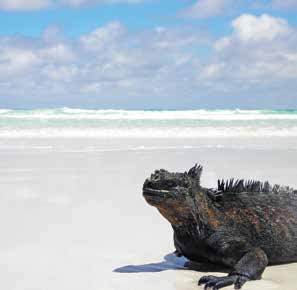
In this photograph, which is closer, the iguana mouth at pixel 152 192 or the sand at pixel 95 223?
the iguana mouth at pixel 152 192

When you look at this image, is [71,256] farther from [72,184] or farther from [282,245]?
[72,184]

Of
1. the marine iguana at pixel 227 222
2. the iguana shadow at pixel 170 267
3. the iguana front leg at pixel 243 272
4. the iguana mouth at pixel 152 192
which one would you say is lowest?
the iguana shadow at pixel 170 267

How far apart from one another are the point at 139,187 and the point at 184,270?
14.6 feet

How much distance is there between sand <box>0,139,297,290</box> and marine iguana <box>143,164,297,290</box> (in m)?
0.15

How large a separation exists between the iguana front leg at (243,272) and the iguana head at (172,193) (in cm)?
54

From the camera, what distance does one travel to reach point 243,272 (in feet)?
14.3

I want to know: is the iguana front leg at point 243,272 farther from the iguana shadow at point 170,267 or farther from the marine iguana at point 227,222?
the iguana shadow at point 170,267

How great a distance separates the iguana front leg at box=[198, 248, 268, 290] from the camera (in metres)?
4.24

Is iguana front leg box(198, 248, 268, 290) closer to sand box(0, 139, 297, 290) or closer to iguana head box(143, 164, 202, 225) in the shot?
sand box(0, 139, 297, 290)

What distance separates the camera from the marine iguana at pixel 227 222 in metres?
4.37

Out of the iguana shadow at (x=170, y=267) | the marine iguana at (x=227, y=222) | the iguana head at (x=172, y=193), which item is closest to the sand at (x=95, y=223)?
the iguana shadow at (x=170, y=267)

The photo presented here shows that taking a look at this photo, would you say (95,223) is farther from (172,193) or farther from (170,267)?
(172,193)

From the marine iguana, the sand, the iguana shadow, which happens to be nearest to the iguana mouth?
the marine iguana

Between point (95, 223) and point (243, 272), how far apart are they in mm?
2658
